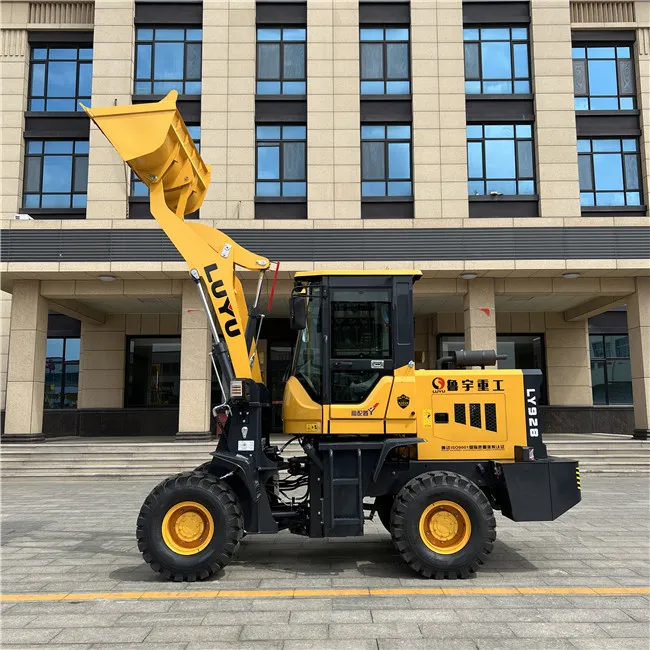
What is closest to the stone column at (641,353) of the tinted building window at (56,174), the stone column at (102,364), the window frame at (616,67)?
the window frame at (616,67)

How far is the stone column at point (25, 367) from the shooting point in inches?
600

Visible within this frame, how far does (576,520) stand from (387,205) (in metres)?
10.9

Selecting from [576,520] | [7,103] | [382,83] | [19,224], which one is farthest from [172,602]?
[7,103]

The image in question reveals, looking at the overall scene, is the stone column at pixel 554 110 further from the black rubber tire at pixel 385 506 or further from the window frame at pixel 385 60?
the black rubber tire at pixel 385 506

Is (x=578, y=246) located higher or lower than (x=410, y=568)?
higher

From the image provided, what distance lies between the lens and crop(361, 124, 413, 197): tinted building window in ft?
56.1

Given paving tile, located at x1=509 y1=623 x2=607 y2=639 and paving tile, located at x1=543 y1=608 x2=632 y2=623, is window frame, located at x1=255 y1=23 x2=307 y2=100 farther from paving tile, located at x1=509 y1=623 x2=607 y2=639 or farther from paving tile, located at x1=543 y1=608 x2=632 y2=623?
paving tile, located at x1=509 y1=623 x2=607 y2=639

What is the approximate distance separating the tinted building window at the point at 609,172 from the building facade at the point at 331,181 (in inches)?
2.7

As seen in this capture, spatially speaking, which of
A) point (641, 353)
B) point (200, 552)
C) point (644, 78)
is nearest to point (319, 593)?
point (200, 552)

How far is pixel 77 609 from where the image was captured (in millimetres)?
5016

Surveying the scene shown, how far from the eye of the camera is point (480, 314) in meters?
15.9

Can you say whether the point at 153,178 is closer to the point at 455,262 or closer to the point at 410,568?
the point at 410,568

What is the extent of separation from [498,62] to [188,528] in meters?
17.3

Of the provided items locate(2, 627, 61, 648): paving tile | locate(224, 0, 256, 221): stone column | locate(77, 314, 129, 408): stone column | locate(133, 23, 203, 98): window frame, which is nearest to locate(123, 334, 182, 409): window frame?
locate(77, 314, 129, 408): stone column
